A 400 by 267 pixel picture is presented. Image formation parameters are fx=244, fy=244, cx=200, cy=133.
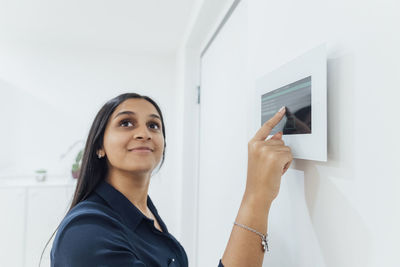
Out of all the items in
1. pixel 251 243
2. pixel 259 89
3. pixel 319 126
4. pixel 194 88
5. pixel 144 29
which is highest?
pixel 144 29

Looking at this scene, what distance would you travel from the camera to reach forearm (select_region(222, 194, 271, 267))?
0.50 meters

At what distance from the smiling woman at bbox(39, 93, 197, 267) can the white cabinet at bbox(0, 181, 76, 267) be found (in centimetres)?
152

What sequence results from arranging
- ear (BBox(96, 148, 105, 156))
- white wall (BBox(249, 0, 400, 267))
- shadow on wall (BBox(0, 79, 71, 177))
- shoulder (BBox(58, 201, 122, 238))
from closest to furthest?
white wall (BBox(249, 0, 400, 267)) → shoulder (BBox(58, 201, 122, 238)) → ear (BBox(96, 148, 105, 156)) → shadow on wall (BBox(0, 79, 71, 177))

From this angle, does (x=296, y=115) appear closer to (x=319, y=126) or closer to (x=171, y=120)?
(x=319, y=126)

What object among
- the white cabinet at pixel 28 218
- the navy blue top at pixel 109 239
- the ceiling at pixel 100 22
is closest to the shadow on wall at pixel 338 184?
the navy blue top at pixel 109 239

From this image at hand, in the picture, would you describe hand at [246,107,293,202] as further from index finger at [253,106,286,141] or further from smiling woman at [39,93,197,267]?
smiling woman at [39,93,197,267]

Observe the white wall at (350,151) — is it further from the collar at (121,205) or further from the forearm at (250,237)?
the collar at (121,205)

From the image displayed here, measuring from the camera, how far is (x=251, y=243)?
505mm


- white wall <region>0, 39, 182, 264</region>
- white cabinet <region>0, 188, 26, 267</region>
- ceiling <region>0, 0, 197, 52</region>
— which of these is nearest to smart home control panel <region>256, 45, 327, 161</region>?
ceiling <region>0, 0, 197, 52</region>

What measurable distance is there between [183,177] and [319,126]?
152 centimetres

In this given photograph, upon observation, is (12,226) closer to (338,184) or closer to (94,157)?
(94,157)

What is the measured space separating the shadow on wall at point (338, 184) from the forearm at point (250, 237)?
98 millimetres

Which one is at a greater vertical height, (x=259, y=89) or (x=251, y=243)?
(x=259, y=89)

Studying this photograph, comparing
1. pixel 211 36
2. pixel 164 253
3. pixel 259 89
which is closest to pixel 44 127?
pixel 211 36
